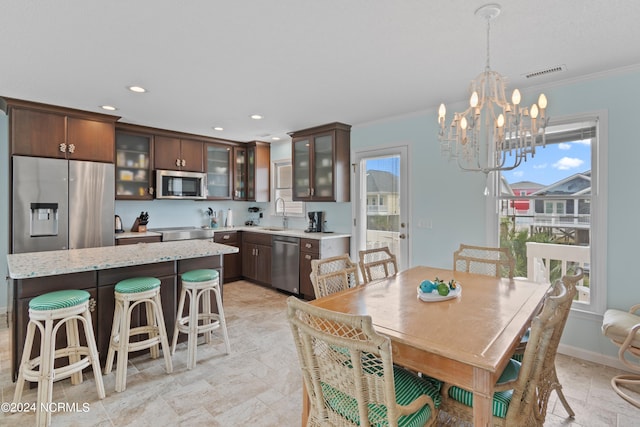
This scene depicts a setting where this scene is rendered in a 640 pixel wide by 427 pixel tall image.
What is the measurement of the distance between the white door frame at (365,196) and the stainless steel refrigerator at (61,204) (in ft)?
10.6

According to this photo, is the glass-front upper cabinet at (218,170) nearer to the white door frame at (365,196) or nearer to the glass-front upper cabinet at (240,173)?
the glass-front upper cabinet at (240,173)

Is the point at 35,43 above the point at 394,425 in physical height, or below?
above

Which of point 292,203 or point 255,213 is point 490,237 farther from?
point 255,213

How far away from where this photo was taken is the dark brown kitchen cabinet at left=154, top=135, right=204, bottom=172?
502 centimetres

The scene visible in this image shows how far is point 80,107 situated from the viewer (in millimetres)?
3852

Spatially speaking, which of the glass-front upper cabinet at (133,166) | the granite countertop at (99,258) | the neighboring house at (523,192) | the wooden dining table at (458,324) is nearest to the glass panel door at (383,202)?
the neighboring house at (523,192)

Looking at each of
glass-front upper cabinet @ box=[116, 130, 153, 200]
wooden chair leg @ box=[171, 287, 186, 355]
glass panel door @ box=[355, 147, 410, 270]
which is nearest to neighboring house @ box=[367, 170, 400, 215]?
glass panel door @ box=[355, 147, 410, 270]

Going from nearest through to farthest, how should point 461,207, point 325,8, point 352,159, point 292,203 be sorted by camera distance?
point 325,8 → point 461,207 → point 352,159 → point 292,203

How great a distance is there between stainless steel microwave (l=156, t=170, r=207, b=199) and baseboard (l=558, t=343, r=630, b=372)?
16.8ft

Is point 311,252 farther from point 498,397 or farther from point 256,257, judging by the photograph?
point 498,397

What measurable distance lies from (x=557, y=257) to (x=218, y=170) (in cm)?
504

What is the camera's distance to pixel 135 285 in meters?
2.57

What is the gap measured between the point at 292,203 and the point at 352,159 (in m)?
1.64

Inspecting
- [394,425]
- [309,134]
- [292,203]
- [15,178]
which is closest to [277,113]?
[309,134]
